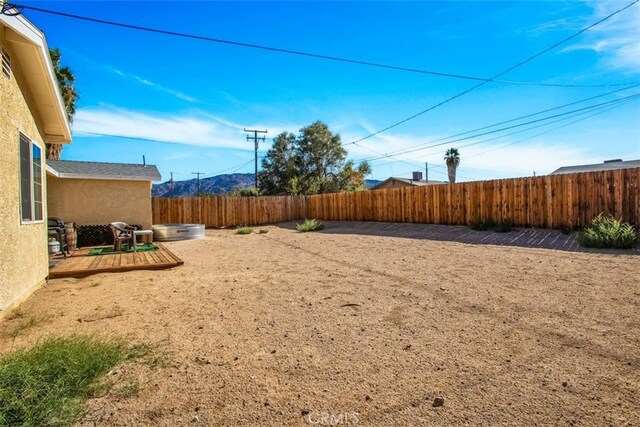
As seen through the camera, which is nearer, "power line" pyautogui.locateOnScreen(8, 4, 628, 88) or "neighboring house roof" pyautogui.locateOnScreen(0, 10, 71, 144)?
"neighboring house roof" pyautogui.locateOnScreen(0, 10, 71, 144)

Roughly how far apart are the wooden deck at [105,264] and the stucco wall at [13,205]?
1.05 metres

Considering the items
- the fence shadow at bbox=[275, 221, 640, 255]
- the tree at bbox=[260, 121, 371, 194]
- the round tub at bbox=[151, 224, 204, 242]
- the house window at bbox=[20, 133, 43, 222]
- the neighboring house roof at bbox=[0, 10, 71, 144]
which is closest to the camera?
the neighboring house roof at bbox=[0, 10, 71, 144]

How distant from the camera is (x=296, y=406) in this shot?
1994 millimetres

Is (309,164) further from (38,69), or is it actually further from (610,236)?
(38,69)

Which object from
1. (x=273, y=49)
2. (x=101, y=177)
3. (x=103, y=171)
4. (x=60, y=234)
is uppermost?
(x=273, y=49)

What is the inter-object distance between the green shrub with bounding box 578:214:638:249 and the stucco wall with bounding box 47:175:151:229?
12390mm

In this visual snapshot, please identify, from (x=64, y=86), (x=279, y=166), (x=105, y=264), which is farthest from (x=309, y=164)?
(x=105, y=264)

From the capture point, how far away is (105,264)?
6.67 meters

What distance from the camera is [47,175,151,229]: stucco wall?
10195mm

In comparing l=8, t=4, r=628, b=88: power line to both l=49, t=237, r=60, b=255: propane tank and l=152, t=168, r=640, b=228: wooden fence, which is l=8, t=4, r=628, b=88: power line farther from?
l=49, t=237, r=60, b=255: propane tank

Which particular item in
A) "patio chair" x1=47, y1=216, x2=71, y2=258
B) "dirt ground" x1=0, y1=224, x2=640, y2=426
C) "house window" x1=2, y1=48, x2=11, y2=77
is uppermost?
"house window" x1=2, y1=48, x2=11, y2=77

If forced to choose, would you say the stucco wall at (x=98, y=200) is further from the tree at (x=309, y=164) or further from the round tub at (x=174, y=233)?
the tree at (x=309, y=164)

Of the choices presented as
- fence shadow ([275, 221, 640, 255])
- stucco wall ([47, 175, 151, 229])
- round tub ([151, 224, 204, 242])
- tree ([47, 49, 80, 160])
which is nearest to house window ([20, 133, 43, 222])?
stucco wall ([47, 175, 151, 229])

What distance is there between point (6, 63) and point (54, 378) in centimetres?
367
